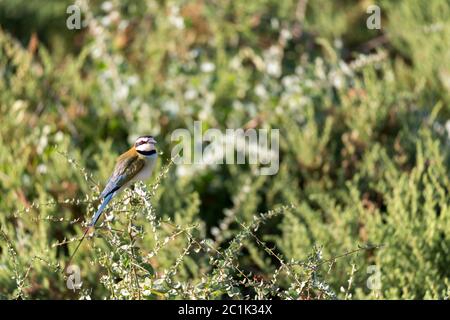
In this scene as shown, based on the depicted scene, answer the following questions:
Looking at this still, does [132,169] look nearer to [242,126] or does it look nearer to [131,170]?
[131,170]

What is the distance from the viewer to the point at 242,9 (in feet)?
17.7

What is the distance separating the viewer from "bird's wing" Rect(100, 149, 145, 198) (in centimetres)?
242

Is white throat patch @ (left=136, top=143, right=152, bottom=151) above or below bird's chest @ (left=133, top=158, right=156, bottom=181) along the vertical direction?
above

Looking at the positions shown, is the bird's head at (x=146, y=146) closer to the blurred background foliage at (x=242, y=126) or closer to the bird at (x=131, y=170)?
the bird at (x=131, y=170)

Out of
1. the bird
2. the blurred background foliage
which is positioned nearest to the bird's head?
the bird

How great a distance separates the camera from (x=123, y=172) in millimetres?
2449

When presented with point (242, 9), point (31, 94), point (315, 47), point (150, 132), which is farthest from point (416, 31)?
point (31, 94)

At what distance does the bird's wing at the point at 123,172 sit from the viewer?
2422mm

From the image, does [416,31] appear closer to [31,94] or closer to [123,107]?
[123,107]

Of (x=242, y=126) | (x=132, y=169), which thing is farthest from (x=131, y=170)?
(x=242, y=126)

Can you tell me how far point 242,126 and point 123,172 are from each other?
2165 mm

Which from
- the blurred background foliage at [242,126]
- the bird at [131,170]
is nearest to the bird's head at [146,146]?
the bird at [131,170]

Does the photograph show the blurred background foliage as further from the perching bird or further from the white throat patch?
the white throat patch

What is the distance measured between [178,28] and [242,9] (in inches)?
15.9
